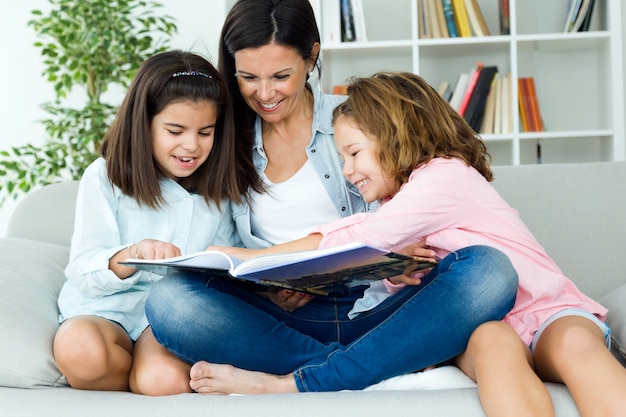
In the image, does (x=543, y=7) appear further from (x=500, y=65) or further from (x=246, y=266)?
(x=246, y=266)

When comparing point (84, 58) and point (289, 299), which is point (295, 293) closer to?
point (289, 299)

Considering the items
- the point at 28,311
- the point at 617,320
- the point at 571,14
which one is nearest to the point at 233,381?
the point at 28,311

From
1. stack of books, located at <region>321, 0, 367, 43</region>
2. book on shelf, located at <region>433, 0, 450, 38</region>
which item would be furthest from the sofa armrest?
book on shelf, located at <region>433, 0, 450, 38</region>

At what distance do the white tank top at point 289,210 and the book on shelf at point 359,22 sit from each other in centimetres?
175

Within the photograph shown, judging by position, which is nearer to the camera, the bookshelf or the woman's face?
the woman's face

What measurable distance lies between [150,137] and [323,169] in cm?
40

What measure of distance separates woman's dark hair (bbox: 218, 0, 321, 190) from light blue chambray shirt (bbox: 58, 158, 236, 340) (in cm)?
17

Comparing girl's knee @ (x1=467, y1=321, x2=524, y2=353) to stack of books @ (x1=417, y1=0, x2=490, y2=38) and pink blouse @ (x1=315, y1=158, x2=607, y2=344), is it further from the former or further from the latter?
stack of books @ (x1=417, y1=0, x2=490, y2=38)

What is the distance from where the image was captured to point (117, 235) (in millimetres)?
1634

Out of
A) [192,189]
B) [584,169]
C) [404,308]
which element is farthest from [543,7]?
[404,308]

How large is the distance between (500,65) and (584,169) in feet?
6.03

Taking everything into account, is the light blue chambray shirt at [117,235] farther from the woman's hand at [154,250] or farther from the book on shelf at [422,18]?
the book on shelf at [422,18]

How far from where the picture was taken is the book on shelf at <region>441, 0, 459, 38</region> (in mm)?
3396

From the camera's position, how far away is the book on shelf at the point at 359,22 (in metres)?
3.41
